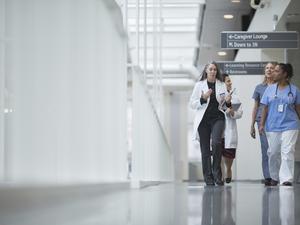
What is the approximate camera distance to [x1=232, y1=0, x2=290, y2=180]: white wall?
14.7m

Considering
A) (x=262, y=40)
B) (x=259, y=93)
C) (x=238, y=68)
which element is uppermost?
(x=262, y=40)

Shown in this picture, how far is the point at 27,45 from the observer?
277cm

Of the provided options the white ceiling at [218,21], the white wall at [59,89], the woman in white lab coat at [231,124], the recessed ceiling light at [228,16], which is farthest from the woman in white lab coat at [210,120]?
the recessed ceiling light at [228,16]

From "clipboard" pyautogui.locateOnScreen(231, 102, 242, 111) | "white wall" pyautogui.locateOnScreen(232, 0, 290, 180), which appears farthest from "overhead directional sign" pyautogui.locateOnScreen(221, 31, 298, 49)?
"clipboard" pyautogui.locateOnScreen(231, 102, 242, 111)

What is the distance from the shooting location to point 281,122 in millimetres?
8930

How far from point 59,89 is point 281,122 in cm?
580

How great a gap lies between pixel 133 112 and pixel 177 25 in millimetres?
12621

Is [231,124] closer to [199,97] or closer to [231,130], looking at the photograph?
[231,130]

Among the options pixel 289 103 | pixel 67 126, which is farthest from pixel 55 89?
pixel 289 103

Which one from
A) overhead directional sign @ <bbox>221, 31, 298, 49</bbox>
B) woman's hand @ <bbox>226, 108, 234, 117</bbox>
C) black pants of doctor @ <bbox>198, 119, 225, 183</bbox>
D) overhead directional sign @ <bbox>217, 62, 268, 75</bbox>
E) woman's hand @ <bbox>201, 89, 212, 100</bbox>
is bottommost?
black pants of doctor @ <bbox>198, 119, 225, 183</bbox>

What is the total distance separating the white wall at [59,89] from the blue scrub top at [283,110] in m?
3.08

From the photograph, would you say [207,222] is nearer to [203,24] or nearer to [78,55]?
[78,55]

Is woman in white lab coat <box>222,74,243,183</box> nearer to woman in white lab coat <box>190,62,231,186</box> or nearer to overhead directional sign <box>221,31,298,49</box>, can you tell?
woman in white lab coat <box>190,62,231,186</box>

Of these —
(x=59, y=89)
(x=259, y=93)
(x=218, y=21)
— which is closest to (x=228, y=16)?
(x=218, y=21)
